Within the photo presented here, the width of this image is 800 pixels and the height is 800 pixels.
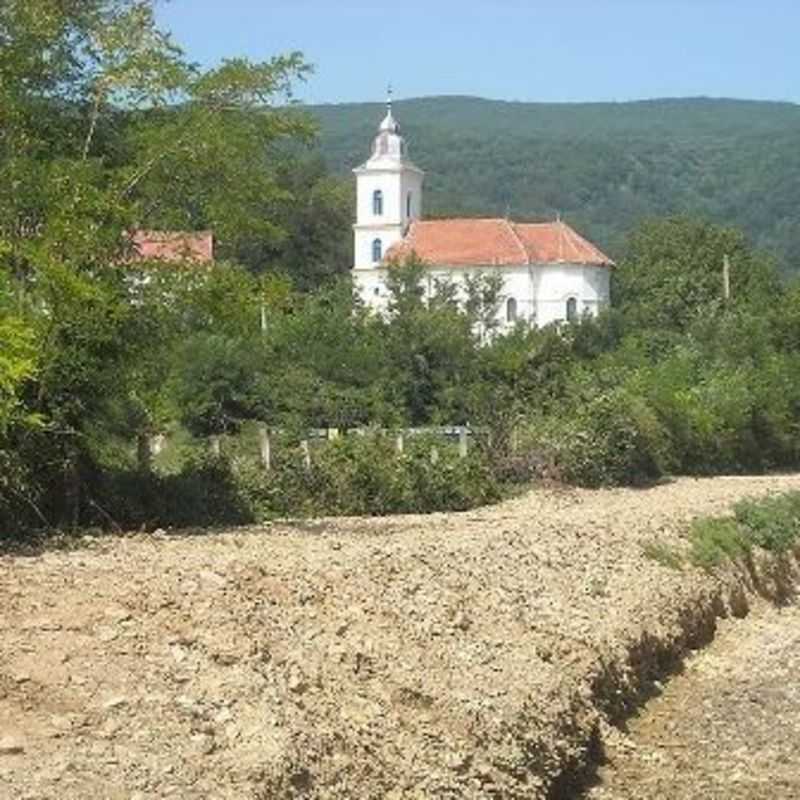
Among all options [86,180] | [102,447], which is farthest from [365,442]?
[86,180]

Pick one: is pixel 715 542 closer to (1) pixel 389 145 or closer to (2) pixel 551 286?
(2) pixel 551 286

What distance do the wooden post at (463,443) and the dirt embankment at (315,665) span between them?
9.82 metres

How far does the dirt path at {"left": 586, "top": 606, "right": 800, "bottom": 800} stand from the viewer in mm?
13359

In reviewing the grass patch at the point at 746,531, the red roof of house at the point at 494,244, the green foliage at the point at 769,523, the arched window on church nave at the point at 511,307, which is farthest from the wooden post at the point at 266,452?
the red roof of house at the point at 494,244

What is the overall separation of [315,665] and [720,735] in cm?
497

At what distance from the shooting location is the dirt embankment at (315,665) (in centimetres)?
996

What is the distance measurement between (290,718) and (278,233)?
34.4 ft

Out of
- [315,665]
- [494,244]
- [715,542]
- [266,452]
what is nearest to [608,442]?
[715,542]

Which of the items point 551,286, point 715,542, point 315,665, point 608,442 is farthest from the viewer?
point 551,286

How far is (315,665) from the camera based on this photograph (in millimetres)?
12281

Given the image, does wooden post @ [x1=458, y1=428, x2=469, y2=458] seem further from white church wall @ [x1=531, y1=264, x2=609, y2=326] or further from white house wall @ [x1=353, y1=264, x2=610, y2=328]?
white church wall @ [x1=531, y1=264, x2=609, y2=326]

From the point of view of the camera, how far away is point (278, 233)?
20391 millimetres

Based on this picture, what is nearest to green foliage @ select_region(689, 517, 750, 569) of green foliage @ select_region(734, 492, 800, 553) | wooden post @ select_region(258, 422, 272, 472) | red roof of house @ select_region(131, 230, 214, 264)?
green foliage @ select_region(734, 492, 800, 553)

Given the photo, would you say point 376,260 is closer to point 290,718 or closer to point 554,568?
point 554,568
